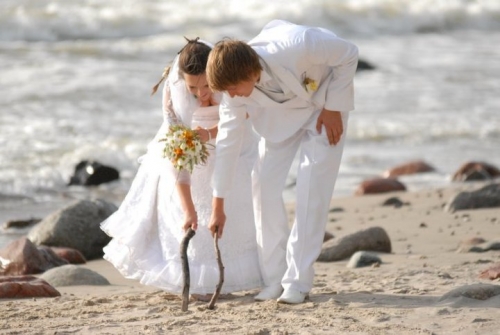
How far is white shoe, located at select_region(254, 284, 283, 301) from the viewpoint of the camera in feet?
19.0

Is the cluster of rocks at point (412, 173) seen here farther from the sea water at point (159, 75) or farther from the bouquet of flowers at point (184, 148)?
the bouquet of flowers at point (184, 148)

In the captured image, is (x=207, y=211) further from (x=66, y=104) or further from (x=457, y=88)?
(x=457, y=88)

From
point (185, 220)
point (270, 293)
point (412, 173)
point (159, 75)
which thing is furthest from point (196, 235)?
point (159, 75)

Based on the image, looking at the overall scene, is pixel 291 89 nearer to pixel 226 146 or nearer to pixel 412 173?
pixel 226 146

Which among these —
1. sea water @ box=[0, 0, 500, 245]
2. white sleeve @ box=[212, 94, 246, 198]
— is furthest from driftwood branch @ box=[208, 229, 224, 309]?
sea water @ box=[0, 0, 500, 245]

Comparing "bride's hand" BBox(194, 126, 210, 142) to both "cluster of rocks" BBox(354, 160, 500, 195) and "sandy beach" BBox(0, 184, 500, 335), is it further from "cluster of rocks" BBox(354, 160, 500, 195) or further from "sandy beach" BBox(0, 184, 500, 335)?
"cluster of rocks" BBox(354, 160, 500, 195)

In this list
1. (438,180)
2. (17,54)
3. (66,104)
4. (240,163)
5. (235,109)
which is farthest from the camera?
(17,54)

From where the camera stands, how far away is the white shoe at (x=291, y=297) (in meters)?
5.60

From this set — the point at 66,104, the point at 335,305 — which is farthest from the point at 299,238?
the point at 66,104

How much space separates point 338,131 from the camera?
5527 millimetres

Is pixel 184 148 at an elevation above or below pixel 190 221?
above

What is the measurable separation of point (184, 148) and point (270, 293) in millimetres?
933

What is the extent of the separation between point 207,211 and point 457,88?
1151cm

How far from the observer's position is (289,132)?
5.58 metres
